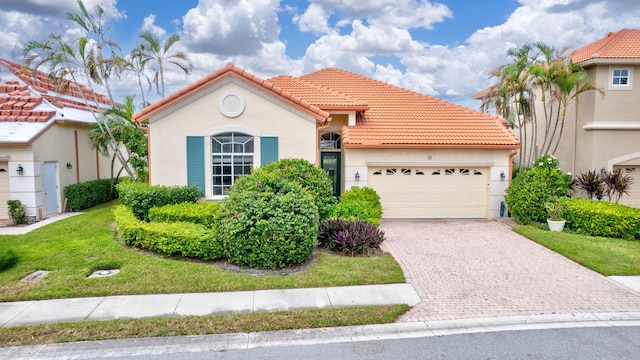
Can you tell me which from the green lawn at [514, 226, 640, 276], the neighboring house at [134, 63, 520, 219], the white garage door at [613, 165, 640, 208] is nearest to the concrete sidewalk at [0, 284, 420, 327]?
the green lawn at [514, 226, 640, 276]

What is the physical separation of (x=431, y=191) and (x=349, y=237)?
20.5 ft

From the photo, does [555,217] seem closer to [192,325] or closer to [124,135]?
[192,325]

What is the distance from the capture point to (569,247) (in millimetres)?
10836

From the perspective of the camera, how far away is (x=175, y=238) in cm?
953

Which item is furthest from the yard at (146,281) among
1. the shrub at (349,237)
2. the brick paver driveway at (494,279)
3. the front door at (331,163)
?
the front door at (331,163)

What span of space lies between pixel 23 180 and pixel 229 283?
1126 cm

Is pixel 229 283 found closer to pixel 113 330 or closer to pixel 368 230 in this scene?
pixel 113 330

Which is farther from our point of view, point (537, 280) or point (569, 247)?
point (569, 247)

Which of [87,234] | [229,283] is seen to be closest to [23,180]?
[87,234]


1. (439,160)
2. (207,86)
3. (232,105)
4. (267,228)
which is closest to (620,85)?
(439,160)

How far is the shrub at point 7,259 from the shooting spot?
909 centimetres

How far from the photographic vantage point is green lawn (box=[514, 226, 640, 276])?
30.7 ft

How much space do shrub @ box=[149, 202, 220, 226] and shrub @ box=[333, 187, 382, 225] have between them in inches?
132

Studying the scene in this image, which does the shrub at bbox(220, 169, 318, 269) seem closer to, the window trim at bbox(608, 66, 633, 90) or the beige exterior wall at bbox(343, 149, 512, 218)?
the beige exterior wall at bbox(343, 149, 512, 218)
